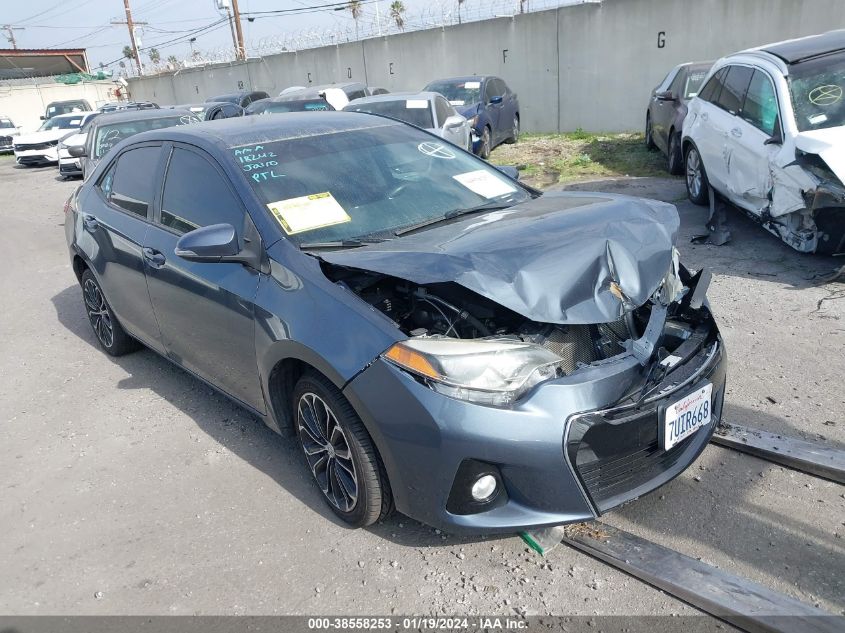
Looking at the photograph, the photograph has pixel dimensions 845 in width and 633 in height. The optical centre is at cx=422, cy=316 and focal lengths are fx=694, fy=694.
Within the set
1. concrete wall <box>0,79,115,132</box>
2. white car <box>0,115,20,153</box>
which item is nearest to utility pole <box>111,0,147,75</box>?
concrete wall <box>0,79,115,132</box>

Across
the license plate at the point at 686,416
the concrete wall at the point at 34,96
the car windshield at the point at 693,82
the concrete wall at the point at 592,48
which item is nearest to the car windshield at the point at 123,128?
the car windshield at the point at 693,82

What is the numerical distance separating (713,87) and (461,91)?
7.05m

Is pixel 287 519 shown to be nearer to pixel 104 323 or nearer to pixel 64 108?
pixel 104 323

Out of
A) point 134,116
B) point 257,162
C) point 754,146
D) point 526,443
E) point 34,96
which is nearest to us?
point 526,443

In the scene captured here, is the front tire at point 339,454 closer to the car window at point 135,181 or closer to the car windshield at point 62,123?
the car window at point 135,181

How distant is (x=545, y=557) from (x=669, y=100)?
826cm

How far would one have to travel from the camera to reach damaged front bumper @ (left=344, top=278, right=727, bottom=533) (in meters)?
2.51

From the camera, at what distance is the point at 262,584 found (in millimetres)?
2889

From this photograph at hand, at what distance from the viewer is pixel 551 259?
285cm

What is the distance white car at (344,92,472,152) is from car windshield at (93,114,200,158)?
2576 mm

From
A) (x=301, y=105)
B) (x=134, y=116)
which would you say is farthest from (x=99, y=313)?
(x=301, y=105)

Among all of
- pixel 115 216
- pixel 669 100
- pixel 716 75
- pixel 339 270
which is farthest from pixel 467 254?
pixel 669 100

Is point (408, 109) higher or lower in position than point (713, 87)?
lower

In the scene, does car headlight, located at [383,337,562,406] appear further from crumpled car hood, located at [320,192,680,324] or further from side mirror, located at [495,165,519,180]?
side mirror, located at [495,165,519,180]
